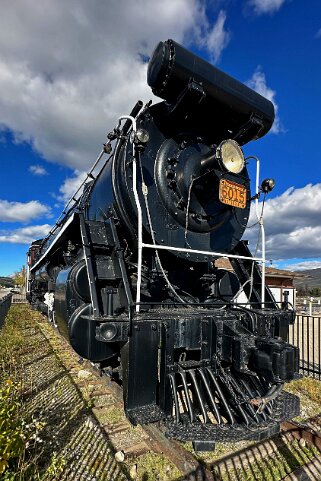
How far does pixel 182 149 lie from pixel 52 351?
6.44m

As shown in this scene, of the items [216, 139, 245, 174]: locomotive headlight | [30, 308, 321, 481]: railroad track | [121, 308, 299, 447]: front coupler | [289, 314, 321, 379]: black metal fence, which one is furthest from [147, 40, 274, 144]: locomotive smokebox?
[30, 308, 321, 481]: railroad track

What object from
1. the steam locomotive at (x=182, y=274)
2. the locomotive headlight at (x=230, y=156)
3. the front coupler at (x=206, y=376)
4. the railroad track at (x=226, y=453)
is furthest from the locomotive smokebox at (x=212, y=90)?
the railroad track at (x=226, y=453)

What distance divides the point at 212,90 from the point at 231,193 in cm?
131

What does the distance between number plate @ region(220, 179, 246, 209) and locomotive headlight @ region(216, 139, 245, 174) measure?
186 millimetres

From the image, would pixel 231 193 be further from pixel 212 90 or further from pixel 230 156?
pixel 212 90

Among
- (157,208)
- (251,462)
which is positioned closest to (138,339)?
(157,208)

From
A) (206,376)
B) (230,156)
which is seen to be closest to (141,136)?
(230,156)

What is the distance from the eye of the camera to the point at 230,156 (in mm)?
3850

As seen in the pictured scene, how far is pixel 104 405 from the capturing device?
483 cm

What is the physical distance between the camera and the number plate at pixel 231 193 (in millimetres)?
3904

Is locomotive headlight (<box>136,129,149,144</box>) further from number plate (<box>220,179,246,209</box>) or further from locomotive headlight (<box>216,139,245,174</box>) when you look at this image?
number plate (<box>220,179,246,209</box>)

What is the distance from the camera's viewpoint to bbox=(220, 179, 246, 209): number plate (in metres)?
3.90

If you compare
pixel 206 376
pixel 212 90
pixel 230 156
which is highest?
pixel 212 90

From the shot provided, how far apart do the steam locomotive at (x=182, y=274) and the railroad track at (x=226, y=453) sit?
39cm
